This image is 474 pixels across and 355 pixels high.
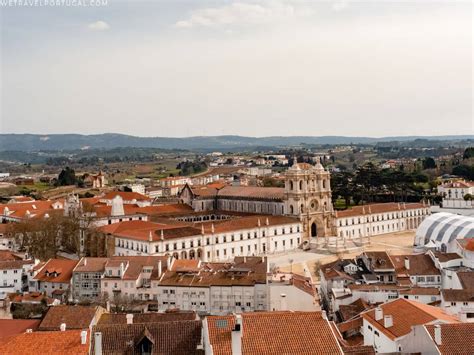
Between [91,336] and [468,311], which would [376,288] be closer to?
[468,311]

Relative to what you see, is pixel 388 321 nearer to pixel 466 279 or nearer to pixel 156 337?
pixel 156 337

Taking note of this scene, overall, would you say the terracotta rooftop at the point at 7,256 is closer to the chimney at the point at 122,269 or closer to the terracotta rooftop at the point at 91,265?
the terracotta rooftop at the point at 91,265

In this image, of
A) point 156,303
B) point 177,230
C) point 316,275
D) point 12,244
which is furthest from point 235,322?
point 12,244

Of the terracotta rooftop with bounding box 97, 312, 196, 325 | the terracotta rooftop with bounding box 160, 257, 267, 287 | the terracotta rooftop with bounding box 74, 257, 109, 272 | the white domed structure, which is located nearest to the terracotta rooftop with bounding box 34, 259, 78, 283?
the terracotta rooftop with bounding box 74, 257, 109, 272

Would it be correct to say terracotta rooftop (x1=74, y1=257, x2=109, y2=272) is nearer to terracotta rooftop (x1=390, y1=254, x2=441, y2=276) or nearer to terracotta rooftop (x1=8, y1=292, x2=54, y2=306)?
terracotta rooftop (x1=8, y1=292, x2=54, y2=306)

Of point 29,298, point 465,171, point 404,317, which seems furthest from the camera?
point 465,171

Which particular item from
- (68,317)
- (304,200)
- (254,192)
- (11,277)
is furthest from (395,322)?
(254,192)
